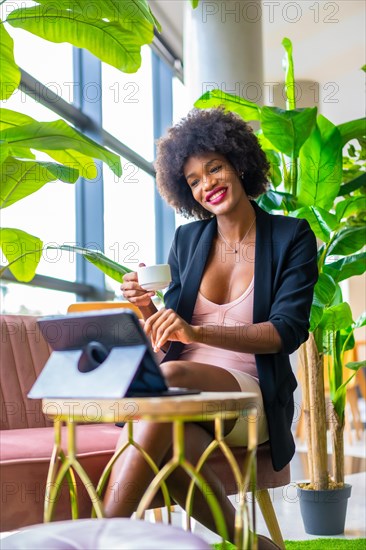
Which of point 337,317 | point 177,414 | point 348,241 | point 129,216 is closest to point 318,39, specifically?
point 129,216

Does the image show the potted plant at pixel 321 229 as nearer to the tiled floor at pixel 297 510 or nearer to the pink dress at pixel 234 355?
the tiled floor at pixel 297 510

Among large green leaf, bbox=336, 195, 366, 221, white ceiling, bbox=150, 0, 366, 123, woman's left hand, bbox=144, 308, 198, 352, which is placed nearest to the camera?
woman's left hand, bbox=144, 308, 198, 352

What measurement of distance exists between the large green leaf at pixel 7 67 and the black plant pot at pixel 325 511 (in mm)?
1712

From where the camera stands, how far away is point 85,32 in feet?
6.64

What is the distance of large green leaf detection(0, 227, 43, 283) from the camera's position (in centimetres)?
210

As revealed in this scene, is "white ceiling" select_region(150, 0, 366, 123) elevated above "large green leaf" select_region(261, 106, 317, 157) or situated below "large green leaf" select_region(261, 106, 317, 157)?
above

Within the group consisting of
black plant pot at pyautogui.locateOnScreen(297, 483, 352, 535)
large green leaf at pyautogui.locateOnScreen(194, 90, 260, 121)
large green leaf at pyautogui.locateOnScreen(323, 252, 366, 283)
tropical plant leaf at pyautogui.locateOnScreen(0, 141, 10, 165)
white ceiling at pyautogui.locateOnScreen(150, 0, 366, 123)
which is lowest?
black plant pot at pyautogui.locateOnScreen(297, 483, 352, 535)

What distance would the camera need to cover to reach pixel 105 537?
105 centimetres

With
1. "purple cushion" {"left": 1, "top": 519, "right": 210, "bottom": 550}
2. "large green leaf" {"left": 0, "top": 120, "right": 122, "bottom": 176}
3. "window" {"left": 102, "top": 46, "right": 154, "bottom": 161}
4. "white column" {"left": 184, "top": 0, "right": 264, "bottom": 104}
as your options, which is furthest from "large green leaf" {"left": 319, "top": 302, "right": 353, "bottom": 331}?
"window" {"left": 102, "top": 46, "right": 154, "bottom": 161}

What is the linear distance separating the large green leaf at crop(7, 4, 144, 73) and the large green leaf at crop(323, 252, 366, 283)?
41.2 inches

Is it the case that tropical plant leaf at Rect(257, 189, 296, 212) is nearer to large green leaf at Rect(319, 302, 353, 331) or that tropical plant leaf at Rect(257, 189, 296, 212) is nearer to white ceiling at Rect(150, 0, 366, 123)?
large green leaf at Rect(319, 302, 353, 331)

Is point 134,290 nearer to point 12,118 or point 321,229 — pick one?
point 12,118

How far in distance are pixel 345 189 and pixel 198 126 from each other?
82cm

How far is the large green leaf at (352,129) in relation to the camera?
2.62 m
